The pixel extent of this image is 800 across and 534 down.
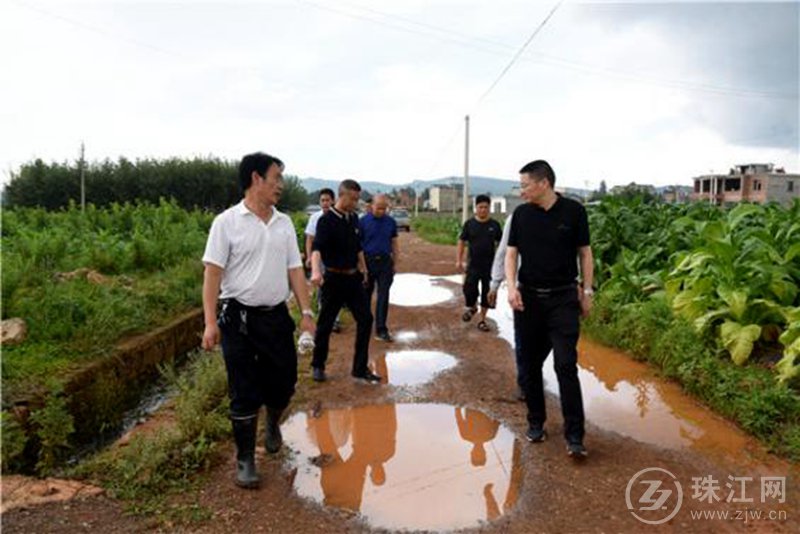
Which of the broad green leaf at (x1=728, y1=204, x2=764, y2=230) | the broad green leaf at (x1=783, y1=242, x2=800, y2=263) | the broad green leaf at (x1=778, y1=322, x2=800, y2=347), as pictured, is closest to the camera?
the broad green leaf at (x1=778, y1=322, x2=800, y2=347)

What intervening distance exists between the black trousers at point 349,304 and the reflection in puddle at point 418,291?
4723mm

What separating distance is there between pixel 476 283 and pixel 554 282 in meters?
4.08

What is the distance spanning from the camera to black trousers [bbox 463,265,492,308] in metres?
8.00

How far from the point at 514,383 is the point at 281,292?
2.95m

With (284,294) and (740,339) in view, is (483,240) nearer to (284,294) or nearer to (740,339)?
(740,339)

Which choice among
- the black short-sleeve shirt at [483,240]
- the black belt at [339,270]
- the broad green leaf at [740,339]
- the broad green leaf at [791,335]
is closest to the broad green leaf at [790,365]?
the broad green leaf at [791,335]

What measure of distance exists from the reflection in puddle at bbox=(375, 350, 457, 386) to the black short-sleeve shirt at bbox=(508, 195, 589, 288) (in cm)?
215

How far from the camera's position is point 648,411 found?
524cm

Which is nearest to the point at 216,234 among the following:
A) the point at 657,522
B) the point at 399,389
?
the point at 399,389

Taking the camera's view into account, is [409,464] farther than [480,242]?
No

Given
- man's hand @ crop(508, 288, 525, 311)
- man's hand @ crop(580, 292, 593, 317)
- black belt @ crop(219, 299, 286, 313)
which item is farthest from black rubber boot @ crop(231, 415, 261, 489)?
man's hand @ crop(580, 292, 593, 317)

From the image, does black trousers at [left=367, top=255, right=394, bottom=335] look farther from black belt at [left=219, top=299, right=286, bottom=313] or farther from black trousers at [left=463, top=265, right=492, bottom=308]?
black belt at [left=219, top=299, right=286, bottom=313]

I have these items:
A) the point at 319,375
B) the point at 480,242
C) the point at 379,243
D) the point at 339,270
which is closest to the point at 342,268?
→ the point at 339,270

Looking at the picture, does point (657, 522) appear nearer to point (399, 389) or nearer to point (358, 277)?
point (399, 389)
